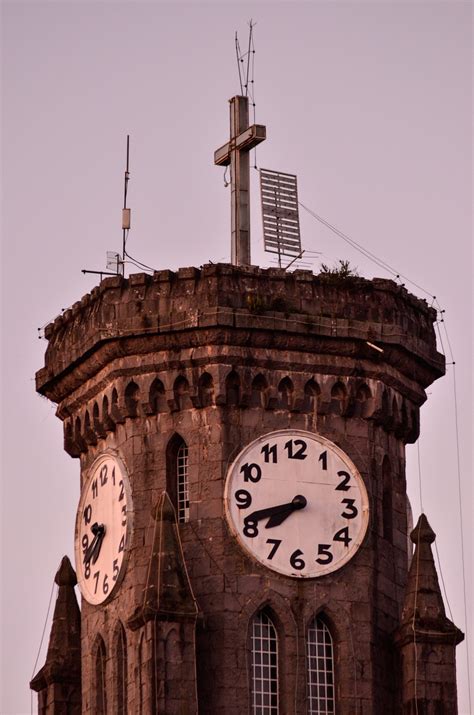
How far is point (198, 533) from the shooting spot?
80.2 meters

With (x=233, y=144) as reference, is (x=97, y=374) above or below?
below

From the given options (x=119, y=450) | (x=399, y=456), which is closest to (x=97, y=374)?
(x=119, y=450)

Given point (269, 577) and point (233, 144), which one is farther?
point (233, 144)

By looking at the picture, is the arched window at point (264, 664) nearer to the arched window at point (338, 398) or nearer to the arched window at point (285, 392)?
the arched window at point (285, 392)

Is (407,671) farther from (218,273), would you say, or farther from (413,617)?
(218,273)

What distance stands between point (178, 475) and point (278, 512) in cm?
247

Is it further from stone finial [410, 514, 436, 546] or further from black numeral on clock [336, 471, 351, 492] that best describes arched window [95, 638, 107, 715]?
stone finial [410, 514, 436, 546]

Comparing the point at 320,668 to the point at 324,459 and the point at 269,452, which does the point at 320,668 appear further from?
the point at 269,452

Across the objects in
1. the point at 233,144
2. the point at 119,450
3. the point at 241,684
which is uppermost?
the point at 233,144

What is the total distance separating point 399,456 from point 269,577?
5.25 m

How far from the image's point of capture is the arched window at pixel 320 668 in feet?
261

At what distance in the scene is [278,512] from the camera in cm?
8038

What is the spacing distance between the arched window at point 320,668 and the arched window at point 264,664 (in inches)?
29.5

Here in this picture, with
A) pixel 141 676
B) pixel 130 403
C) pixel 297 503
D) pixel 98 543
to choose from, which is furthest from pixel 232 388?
pixel 141 676
